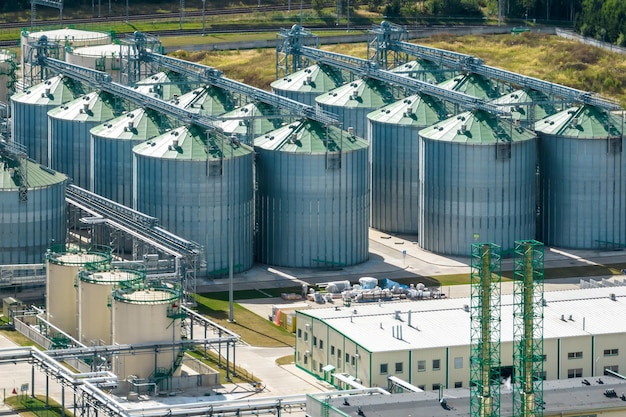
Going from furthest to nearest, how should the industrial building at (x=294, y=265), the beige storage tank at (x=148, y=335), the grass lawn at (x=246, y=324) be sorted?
the grass lawn at (x=246, y=324), the beige storage tank at (x=148, y=335), the industrial building at (x=294, y=265)

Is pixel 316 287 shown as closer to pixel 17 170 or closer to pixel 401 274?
pixel 401 274

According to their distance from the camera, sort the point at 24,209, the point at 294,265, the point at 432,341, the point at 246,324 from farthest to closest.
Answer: the point at 294,265 → the point at 24,209 → the point at 246,324 → the point at 432,341

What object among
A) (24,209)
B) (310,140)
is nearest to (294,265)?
(310,140)

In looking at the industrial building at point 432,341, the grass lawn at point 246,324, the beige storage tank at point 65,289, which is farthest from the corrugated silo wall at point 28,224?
the industrial building at point 432,341

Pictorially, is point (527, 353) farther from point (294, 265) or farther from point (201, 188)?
point (294, 265)

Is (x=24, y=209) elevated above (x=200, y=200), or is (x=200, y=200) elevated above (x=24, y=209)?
(x=200, y=200)

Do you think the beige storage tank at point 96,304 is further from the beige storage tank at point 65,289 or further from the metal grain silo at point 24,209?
the metal grain silo at point 24,209

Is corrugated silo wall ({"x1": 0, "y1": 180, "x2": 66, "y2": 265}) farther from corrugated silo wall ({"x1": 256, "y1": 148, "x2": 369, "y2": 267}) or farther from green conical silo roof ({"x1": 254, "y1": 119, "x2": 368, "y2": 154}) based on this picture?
green conical silo roof ({"x1": 254, "y1": 119, "x2": 368, "y2": 154})
